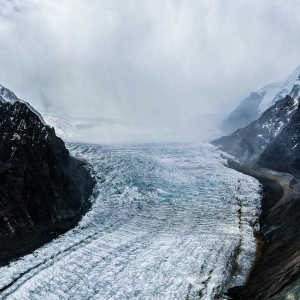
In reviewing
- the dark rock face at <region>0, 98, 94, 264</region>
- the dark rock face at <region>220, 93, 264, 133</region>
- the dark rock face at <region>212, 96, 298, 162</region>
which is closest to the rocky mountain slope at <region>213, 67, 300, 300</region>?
the dark rock face at <region>212, 96, 298, 162</region>

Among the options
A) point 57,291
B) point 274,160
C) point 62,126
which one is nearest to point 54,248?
point 57,291

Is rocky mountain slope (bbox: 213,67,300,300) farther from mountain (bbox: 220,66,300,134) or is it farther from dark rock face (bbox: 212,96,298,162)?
mountain (bbox: 220,66,300,134)

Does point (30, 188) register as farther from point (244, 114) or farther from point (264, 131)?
point (244, 114)

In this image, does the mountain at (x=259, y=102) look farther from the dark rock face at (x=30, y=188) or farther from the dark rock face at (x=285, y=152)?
the dark rock face at (x=30, y=188)

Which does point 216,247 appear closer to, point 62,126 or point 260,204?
point 260,204

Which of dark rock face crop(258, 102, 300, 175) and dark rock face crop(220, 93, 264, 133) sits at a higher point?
dark rock face crop(220, 93, 264, 133)

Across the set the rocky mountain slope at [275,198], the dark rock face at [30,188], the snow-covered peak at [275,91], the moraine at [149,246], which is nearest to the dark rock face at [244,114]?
the snow-covered peak at [275,91]
